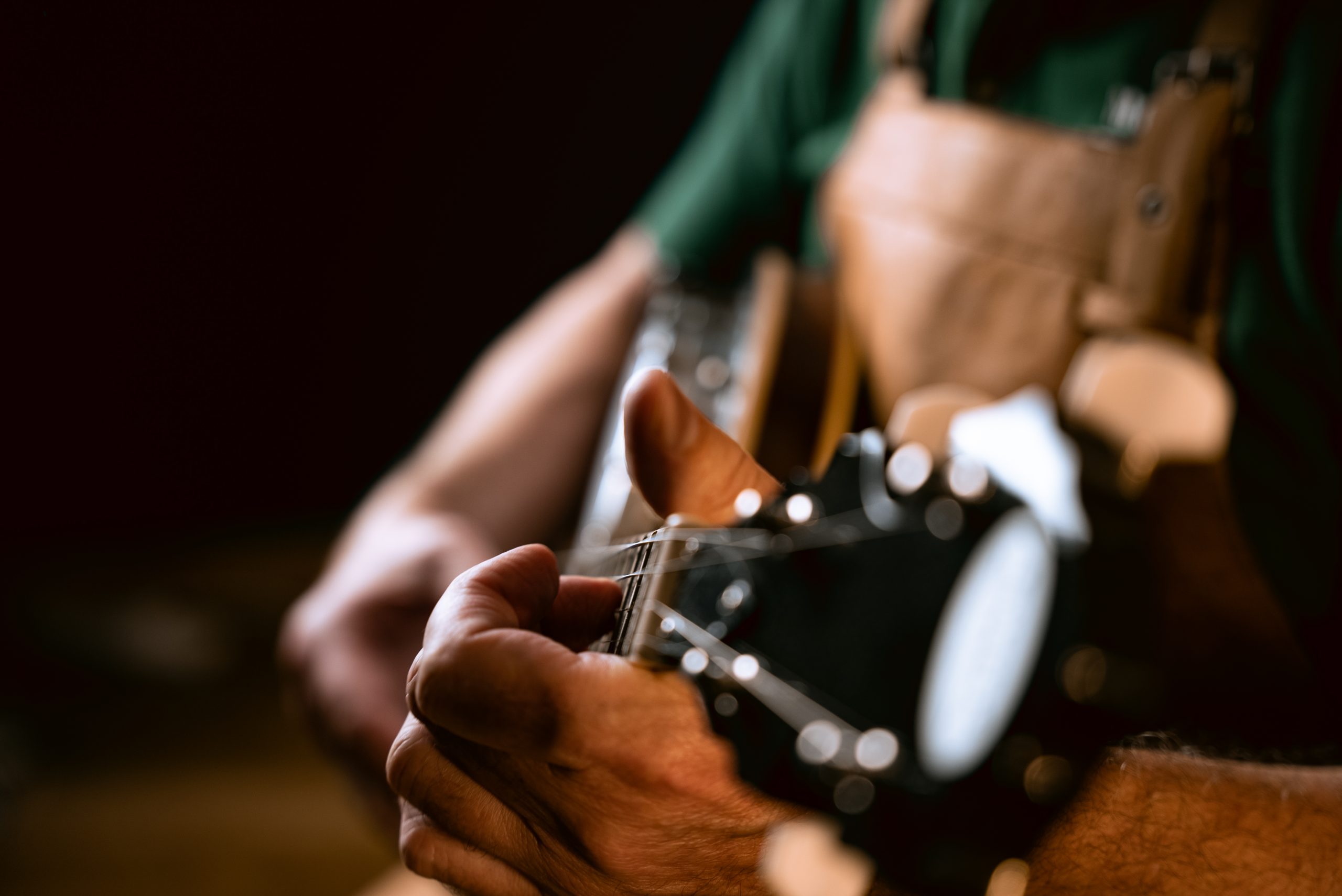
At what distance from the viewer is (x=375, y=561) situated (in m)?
0.70

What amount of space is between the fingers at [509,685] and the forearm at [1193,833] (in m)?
0.18

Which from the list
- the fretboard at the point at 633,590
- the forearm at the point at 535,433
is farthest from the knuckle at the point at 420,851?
the forearm at the point at 535,433

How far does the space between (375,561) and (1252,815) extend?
2.10 ft

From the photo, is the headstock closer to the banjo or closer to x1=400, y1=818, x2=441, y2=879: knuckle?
the banjo

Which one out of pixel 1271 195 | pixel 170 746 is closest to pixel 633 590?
pixel 1271 195

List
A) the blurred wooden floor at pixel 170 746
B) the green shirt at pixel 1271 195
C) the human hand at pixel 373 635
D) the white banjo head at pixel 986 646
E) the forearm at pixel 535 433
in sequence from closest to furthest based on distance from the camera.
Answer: the white banjo head at pixel 986 646, the green shirt at pixel 1271 195, the human hand at pixel 373 635, the forearm at pixel 535 433, the blurred wooden floor at pixel 170 746

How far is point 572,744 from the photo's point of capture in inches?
10.2

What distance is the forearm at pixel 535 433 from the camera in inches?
30.8

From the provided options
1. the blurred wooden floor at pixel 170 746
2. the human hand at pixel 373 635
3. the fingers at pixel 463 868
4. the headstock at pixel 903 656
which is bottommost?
the blurred wooden floor at pixel 170 746

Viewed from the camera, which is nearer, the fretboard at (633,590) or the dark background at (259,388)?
the fretboard at (633,590)

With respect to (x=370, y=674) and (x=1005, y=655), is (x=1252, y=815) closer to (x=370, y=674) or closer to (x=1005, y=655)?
(x=1005, y=655)

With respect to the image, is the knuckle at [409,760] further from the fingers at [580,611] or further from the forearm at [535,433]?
the forearm at [535,433]

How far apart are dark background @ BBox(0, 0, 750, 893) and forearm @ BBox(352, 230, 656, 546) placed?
235 millimetres

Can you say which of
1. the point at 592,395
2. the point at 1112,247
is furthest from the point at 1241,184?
the point at 592,395
